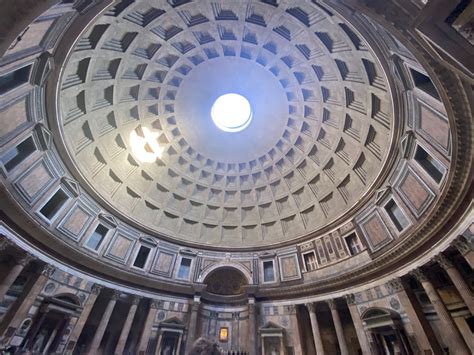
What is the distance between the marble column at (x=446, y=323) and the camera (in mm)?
10234

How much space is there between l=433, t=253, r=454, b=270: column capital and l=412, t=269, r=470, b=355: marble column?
4.06 feet

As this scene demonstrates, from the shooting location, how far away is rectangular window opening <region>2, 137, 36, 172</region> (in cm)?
1277

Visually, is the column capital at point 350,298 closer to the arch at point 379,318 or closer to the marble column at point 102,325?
the arch at point 379,318

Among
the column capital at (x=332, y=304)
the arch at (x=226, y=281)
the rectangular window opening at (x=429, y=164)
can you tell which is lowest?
the column capital at (x=332, y=304)

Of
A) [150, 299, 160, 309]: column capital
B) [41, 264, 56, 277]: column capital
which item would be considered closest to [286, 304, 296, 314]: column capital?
[150, 299, 160, 309]: column capital

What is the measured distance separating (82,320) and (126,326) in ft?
9.32

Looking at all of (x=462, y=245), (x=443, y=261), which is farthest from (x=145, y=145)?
(x=462, y=245)

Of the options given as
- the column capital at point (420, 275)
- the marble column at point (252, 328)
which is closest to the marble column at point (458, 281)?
the column capital at point (420, 275)

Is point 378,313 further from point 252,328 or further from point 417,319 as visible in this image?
point 252,328

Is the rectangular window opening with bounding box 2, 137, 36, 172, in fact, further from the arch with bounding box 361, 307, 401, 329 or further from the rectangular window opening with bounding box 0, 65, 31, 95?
the arch with bounding box 361, 307, 401, 329

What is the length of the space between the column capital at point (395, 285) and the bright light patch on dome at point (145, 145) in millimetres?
20526

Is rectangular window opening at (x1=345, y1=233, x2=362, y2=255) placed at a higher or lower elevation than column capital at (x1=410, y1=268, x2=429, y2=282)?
higher

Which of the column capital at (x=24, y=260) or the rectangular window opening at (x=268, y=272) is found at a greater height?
the rectangular window opening at (x=268, y=272)

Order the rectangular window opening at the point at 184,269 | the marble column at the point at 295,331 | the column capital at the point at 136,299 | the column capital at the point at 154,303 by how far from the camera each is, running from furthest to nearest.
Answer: the rectangular window opening at the point at 184,269, the column capital at the point at 154,303, the column capital at the point at 136,299, the marble column at the point at 295,331
